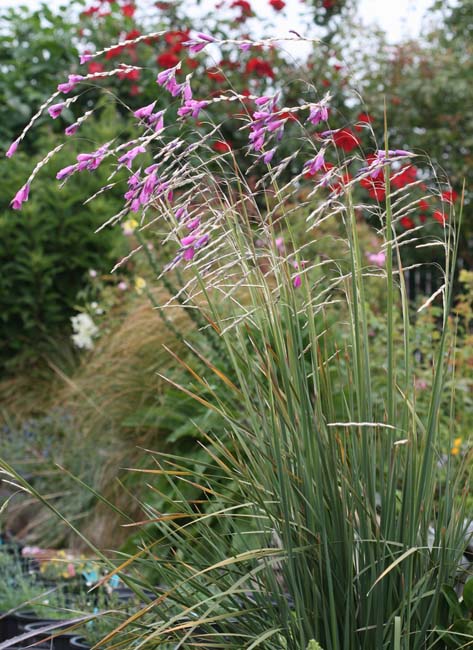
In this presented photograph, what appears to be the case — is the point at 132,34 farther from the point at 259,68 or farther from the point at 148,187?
the point at 148,187

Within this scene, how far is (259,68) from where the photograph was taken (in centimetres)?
835

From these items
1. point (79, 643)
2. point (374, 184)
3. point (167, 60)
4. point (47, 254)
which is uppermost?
point (374, 184)

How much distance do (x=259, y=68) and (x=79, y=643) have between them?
255 inches

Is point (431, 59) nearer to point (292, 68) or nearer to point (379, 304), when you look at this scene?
point (292, 68)

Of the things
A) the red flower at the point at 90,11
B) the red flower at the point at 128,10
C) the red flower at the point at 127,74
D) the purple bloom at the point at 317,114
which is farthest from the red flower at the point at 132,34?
the purple bloom at the point at 317,114

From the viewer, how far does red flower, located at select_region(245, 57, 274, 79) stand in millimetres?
8297

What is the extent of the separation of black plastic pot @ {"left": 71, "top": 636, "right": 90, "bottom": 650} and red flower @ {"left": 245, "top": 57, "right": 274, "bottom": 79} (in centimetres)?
637

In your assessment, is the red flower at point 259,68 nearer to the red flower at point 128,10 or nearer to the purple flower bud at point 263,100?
the red flower at point 128,10

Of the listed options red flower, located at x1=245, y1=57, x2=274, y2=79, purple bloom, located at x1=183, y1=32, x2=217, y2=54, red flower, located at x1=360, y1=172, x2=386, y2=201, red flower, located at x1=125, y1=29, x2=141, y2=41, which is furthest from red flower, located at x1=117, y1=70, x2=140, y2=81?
red flower, located at x1=245, y1=57, x2=274, y2=79

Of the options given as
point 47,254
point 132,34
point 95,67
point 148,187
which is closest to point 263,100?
point 148,187

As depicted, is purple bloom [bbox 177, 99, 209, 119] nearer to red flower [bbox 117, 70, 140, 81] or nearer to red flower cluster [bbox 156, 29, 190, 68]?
red flower [bbox 117, 70, 140, 81]

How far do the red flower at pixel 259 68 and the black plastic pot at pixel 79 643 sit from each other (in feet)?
20.9

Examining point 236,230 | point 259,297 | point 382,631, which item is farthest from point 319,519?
point 236,230

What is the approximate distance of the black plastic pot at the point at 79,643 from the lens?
2.69 metres
